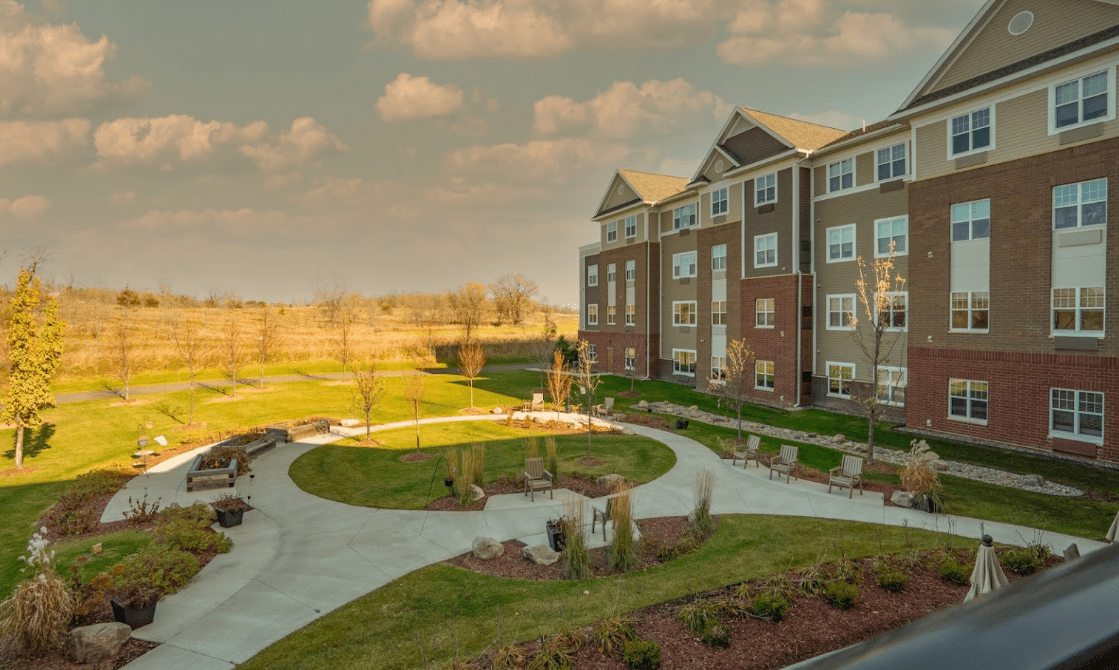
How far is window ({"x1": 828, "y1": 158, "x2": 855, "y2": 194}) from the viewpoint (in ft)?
95.3

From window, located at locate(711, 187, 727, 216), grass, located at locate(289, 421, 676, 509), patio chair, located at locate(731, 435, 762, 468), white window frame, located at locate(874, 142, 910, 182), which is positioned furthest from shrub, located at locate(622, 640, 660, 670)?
window, located at locate(711, 187, 727, 216)

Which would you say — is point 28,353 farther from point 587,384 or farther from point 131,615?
point 587,384

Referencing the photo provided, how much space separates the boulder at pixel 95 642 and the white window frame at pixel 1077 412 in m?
26.7

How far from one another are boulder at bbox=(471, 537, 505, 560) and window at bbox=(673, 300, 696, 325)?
101 ft

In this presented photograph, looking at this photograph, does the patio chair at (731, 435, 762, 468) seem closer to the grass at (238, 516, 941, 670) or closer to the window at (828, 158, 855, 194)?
the grass at (238, 516, 941, 670)

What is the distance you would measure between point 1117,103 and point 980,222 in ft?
16.8

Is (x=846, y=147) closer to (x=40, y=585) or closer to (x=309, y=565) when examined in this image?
(x=309, y=565)

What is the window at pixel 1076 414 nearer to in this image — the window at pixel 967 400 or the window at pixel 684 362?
the window at pixel 967 400

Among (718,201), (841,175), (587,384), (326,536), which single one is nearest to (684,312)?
(718,201)

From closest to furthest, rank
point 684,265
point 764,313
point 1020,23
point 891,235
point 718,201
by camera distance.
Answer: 1. point 1020,23
2. point 891,235
3. point 764,313
4. point 718,201
5. point 684,265

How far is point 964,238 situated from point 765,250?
1079 centimetres

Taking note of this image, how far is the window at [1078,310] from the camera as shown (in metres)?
19.6

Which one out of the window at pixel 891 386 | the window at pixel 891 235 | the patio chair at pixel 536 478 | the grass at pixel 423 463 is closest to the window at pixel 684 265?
the window at pixel 891 235

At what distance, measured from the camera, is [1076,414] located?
20.1m
